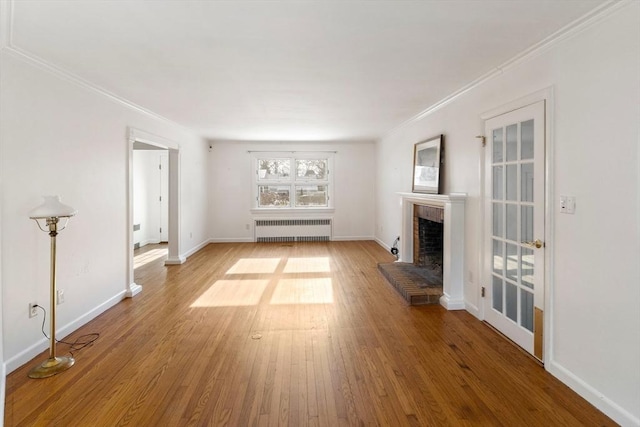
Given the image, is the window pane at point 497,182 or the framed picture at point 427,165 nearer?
the window pane at point 497,182

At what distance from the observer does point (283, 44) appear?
96.1 inches

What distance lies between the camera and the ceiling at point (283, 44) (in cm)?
197

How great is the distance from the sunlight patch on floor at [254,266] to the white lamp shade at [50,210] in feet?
9.67

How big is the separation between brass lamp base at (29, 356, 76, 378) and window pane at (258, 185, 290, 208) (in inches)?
223

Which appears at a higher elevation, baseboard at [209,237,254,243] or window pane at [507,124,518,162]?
window pane at [507,124,518,162]

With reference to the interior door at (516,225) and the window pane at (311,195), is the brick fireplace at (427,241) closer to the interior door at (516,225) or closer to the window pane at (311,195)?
the interior door at (516,225)

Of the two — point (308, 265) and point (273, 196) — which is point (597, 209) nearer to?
point (308, 265)

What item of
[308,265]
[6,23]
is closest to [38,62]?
[6,23]

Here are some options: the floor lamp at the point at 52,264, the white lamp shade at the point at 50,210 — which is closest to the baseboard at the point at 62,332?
the floor lamp at the point at 52,264

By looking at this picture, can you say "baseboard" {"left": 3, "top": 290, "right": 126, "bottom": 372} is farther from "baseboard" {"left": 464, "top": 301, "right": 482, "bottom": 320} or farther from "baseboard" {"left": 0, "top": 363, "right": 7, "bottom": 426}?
"baseboard" {"left": 464, "top": 301, "right": 482, "bottom": 320}

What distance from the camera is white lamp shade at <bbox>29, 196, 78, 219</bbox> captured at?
234 centimetres

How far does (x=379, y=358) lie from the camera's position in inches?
103

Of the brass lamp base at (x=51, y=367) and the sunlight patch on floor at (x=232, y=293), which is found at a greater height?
the sunlight patch on floor at (x=232, y=293)

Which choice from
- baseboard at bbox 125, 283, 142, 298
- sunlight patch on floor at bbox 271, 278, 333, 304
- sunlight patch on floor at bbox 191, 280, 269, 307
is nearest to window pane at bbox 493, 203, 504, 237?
sunlight patch on floor at bbox 271, 278, 333, 304
